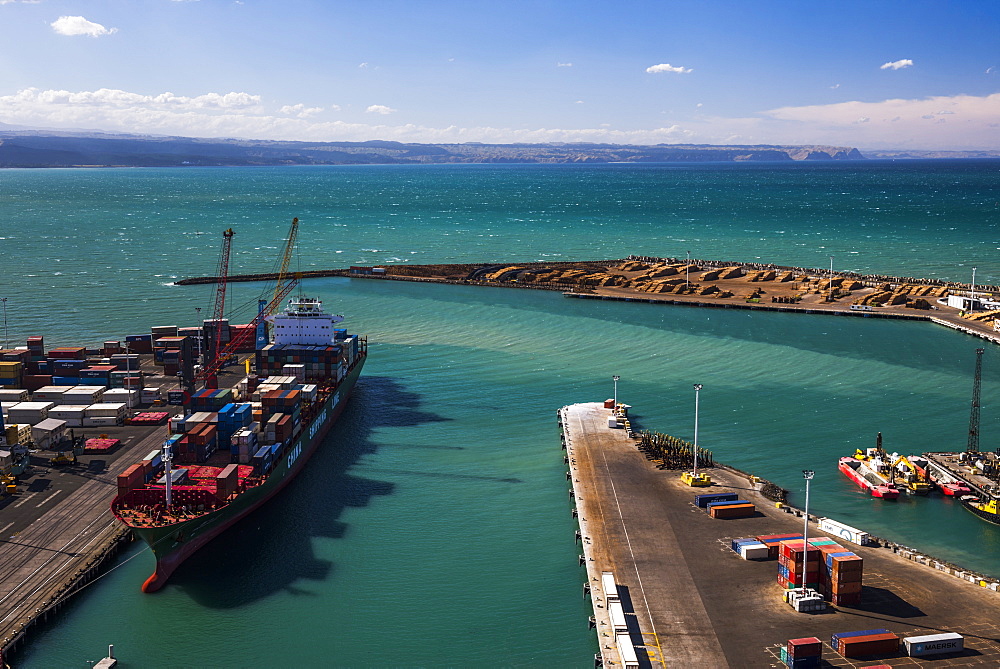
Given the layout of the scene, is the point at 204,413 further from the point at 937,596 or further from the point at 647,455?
the point at 937,596

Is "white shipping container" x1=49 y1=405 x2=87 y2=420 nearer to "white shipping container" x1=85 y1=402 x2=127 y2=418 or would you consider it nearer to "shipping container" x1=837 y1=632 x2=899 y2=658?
"white shipping container" x1=85 y1=402 x2=127 y2=418

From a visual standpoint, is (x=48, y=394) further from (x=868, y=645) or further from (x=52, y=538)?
(x=868, y=645)

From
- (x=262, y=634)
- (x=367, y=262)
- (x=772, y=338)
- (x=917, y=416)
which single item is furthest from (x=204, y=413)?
(x=367, y=262)

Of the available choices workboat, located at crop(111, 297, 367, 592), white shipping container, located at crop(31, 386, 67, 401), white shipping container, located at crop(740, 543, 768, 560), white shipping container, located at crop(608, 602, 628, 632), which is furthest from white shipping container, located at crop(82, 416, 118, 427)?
white shipping container, located at crop(740, 543, 768, 560)

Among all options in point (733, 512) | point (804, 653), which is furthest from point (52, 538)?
point (804, 653)

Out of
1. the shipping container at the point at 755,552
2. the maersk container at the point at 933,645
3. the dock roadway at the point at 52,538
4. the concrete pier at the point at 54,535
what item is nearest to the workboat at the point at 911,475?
the shipping container at the point at 755,552

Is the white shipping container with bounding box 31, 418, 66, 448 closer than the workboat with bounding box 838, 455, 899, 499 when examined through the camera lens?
No

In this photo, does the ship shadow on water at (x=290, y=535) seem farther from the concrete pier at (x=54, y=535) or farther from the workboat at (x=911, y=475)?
the workboat at (x=911, y=475)
